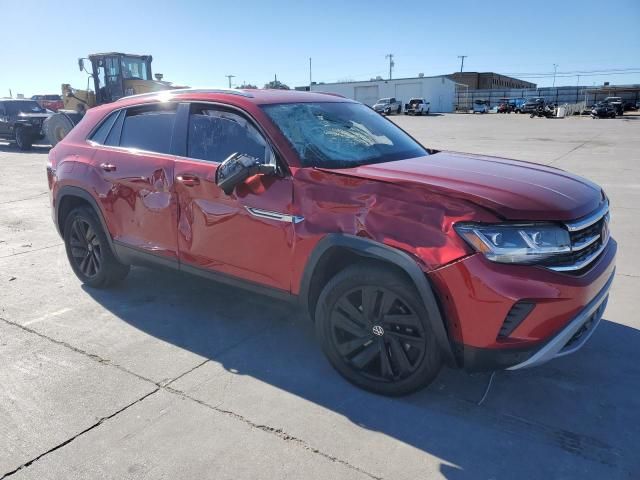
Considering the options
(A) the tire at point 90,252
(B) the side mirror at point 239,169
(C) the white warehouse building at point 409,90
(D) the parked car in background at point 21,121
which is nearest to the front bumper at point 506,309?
(B) the side mirror at point 239,169

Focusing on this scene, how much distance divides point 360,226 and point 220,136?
56.5 inches

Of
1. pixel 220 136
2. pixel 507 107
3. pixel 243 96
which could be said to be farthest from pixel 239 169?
pixel 507 107

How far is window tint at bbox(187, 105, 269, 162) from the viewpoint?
3.49 metres

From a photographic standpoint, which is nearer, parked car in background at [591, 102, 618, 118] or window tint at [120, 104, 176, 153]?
window tint at [120, 104, 176, 153]

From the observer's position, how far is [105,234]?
14.7 ft

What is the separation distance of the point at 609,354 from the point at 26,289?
501 cm

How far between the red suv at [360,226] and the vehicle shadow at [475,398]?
0.23 metres

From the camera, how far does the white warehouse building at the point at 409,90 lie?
6588 cm

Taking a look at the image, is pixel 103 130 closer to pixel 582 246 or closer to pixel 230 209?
pixel 230 209

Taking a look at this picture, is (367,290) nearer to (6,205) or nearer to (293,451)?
(293,451)

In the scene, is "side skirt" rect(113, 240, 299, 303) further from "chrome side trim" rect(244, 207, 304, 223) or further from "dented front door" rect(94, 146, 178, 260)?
"chrome side trim" rect(244, 207, 304, 223)

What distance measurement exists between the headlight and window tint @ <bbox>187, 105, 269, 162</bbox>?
4.94ft

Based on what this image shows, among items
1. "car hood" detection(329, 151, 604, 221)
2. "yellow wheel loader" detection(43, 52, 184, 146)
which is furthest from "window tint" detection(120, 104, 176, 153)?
"yellow wheel loader" detection(43, 52, 184, 146)

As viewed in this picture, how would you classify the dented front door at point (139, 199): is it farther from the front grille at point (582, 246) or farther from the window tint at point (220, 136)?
the front grille at point (582, 246)
